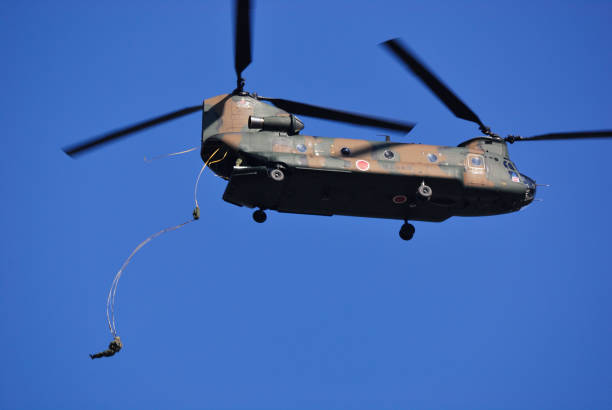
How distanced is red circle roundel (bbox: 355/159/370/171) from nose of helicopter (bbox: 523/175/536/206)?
510 centimetres

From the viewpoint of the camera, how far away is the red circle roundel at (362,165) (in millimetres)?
22125

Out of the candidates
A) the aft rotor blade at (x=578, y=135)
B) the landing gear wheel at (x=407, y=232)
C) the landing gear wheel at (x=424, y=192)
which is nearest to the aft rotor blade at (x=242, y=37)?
the landing gear wheel at (x=424, y=192)

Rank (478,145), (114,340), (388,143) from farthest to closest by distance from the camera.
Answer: (478,145)
(388,143)
(114,340)

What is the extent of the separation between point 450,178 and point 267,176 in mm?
5198

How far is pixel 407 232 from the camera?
24141mm

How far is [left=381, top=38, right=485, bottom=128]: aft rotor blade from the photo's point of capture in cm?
2145

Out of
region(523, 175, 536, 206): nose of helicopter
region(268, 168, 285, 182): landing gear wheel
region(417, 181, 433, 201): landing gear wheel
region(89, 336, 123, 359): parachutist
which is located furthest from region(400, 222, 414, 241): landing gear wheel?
region(89, 336, 123, 359): parachutist

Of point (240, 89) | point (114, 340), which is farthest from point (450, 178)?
point (114, 340)

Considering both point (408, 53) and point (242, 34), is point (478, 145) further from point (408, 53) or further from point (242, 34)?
point (242, 34)

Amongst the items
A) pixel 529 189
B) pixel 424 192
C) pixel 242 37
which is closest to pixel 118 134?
pixel 242 37

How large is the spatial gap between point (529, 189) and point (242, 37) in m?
9.54

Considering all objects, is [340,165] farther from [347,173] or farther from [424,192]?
[424,192]

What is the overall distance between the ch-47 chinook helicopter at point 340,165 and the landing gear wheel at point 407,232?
0.10 feet

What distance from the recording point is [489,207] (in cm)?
2391
